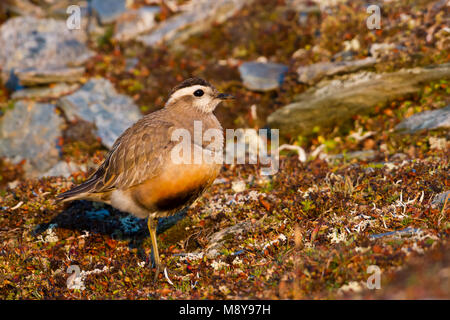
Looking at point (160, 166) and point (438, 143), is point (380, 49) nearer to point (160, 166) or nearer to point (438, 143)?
point (438, 143)

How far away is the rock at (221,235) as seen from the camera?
338 inches

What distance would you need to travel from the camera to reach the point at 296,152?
43.2 feet

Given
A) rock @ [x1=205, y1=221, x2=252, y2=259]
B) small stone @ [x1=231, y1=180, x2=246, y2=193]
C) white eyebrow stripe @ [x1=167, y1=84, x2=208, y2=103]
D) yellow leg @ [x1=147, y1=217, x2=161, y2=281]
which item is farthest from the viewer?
small stone @ [x1=231, y1=180, x2=246, y2=193]

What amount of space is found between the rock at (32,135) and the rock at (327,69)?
8362mm

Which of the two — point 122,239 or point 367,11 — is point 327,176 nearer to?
point 122,239

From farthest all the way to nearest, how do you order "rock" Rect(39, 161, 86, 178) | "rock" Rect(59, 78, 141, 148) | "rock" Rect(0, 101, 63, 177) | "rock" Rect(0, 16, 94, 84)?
"rock" Rect(0, 16, 94, 84)
"rock" Rect(59, 78, 141, 148)
"rock" Rect(0, 101, 63, 177)
"rock" Rect(39, 161, 86, 178)

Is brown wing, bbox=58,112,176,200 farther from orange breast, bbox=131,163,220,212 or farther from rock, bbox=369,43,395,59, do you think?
rock, bbox=369,43,395,59

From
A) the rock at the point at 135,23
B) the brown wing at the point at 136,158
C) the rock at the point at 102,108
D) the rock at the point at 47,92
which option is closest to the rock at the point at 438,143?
the brown wing at the point at 136,158

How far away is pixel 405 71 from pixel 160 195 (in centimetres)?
828

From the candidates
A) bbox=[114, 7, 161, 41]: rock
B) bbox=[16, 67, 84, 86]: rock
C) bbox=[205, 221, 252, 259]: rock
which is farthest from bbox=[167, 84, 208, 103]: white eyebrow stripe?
bbox=[114, 7, 161, 41]: rock

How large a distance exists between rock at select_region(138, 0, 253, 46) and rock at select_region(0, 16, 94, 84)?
2.75 metres

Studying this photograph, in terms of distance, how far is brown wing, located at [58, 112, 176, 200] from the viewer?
8289 mm
